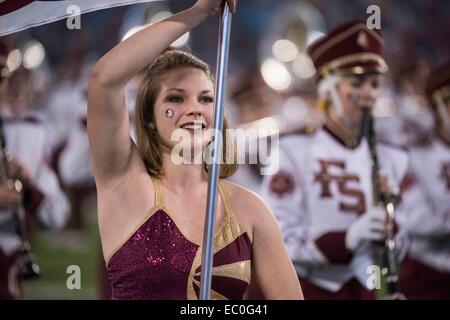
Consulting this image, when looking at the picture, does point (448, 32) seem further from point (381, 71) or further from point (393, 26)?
point (381, 71)

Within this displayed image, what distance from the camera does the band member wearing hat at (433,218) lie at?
5.84 meters

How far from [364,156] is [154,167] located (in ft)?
7.86

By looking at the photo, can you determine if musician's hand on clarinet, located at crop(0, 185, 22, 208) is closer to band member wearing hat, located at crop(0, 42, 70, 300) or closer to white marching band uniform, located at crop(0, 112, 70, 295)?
band member wearing hat, located at crop(0, 42, 70, 300)

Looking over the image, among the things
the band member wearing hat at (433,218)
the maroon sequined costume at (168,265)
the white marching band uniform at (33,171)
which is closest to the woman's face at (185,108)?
the maroon sequined costume at (168,265)

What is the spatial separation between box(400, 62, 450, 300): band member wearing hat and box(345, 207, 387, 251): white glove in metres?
0.94

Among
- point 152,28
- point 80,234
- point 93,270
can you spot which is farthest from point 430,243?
point 80,234

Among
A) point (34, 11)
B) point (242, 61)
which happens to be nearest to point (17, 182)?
point (34, 11)

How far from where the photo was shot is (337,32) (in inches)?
203

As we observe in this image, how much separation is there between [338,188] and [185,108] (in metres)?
2.31

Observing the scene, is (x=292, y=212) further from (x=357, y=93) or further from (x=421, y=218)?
(x=421, y=218)

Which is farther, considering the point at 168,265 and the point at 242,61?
the point at 242,61

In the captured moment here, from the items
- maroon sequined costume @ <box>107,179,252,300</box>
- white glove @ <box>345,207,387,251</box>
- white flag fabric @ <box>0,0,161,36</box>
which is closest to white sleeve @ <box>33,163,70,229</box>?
white glove @ <box>345,207,387,251</box>

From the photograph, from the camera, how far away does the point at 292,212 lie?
16.0 feet
